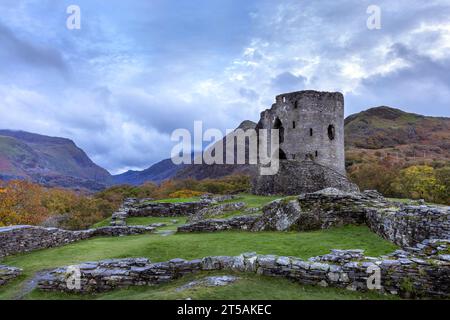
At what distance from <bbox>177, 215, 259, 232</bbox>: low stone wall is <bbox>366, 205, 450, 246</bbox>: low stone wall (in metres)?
6.81

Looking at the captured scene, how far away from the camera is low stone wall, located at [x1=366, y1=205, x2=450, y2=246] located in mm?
11156

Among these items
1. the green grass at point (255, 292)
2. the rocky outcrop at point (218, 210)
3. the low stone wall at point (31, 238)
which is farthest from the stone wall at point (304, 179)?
the green grass at point (255, 292)

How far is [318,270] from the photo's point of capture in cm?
896

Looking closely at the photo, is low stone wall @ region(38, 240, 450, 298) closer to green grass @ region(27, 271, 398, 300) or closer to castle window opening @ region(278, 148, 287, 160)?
green grass @ region(27, 271, 398, 300)

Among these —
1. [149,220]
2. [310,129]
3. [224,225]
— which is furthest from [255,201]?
[310,129]

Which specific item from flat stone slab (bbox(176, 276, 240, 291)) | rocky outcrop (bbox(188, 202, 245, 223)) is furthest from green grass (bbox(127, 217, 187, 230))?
flat stone slab (bbox(176, 276, 240, 291))

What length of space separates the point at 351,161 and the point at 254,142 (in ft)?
148

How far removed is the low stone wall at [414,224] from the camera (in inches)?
439

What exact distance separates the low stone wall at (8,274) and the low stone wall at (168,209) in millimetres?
16372

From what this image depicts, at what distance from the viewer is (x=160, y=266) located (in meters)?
10.5
